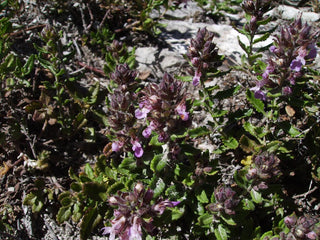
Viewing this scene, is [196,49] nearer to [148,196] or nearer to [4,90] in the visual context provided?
[148,196]

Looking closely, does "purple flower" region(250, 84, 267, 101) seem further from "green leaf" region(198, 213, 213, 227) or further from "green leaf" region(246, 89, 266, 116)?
"green leaf" region(198, 213, 213, 227)

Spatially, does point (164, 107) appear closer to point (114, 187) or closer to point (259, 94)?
point (114, 187)

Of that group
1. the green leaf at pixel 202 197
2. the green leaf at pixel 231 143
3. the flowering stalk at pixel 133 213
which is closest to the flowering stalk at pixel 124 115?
the flowering stalk at pixel 133 213

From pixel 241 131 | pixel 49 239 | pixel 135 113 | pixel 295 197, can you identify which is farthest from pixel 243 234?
pixel 49 239

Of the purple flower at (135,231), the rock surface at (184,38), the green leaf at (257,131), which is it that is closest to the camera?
the purple flower at (135,231)

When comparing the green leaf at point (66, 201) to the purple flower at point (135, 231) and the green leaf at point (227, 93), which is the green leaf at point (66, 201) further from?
the green leaf at point (227, 93)

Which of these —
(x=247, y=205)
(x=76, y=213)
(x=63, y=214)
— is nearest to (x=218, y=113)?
(x=247, y=205)

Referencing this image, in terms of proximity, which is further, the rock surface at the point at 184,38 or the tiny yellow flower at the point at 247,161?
the rock surface at the point at 184,38
